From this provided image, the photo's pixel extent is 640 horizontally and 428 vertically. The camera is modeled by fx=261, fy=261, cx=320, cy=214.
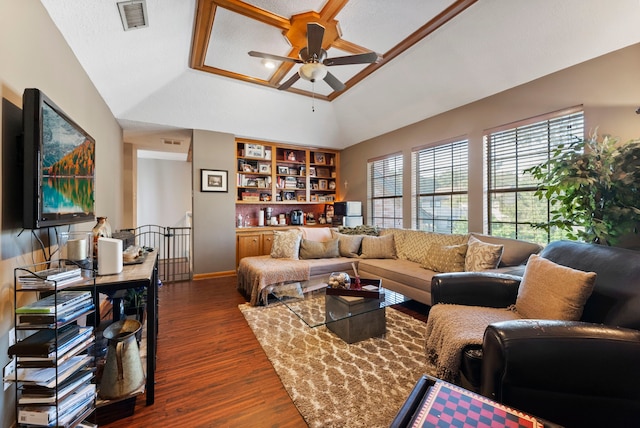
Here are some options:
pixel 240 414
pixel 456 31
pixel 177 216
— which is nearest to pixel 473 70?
pixel 456 31

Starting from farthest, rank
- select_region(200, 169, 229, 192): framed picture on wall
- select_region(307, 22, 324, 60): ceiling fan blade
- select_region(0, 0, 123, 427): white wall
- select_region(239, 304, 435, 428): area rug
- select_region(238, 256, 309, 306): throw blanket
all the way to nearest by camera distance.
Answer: select_region(200, 169, 229, 192): framed picture on wall → select_region(238, 256, 309, 306): throw blanket → select_region(307, 22, 324, 60): ceiling fan blade → select_region(239, 304, 435, 428): area rug → select_region(0, 0, 123, 427): white wall

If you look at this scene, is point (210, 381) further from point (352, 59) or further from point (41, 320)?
point (352, 59)

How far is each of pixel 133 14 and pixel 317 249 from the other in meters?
3.22

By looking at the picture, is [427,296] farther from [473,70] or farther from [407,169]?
[473,70]

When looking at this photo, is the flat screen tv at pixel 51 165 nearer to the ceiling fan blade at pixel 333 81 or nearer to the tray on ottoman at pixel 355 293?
the tray on ottoman at pixel 355 293

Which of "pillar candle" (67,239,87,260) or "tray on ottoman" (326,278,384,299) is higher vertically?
"pillar candle" (67,239,87,260)

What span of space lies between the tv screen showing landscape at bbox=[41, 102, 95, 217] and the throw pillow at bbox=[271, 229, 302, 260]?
2.19 metres

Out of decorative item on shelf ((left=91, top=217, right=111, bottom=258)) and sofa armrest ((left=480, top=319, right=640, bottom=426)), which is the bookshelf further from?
sofa armrest ((left=480, top=319, right=640, bottom=426))

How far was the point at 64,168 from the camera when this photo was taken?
171 centimetres

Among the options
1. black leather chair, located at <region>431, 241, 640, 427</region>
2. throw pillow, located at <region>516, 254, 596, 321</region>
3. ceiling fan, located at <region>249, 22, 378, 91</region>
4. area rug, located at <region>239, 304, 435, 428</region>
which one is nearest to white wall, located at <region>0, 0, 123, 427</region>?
ceiling fan, located at <region>249, 22, 378, 91</region>

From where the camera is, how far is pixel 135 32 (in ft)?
7.72

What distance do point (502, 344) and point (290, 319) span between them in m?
2.11

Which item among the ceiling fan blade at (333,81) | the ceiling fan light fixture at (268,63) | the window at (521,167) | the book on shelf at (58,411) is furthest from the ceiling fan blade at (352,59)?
the book on shelf at (58,411)

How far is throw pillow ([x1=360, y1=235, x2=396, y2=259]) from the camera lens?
12.9 feet
